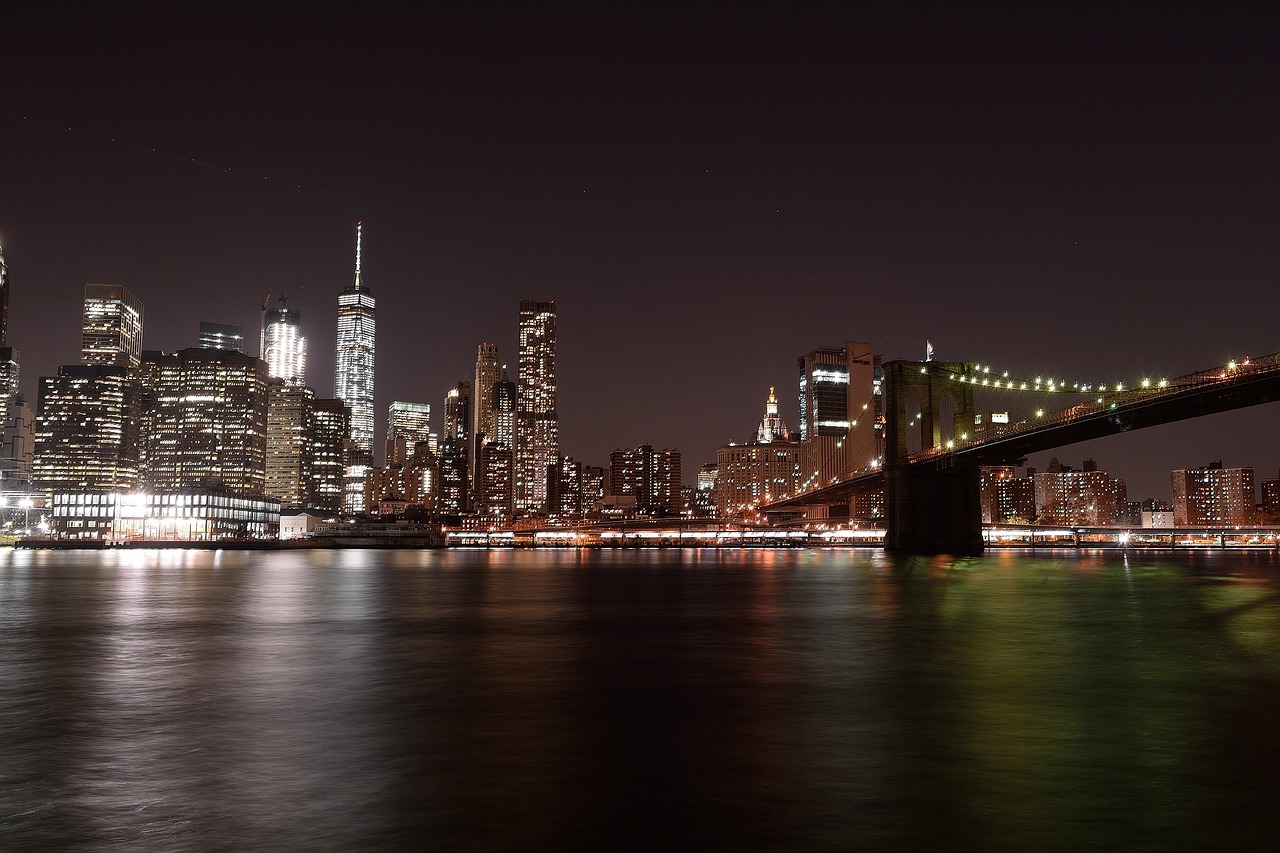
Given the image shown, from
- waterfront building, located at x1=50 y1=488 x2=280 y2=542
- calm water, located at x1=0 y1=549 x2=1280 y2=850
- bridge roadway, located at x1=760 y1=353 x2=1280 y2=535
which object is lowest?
calm water, located at x1=0 y1=549 x2=1280 y2=850

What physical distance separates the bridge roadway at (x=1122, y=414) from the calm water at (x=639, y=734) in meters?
40.3

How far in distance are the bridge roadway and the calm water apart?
40.3 meters

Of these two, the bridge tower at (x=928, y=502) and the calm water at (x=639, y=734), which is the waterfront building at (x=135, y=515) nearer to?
the bridge tower at (x=928, y=502)

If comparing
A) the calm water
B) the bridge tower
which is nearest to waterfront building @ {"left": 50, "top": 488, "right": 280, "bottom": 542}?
the bridge tower

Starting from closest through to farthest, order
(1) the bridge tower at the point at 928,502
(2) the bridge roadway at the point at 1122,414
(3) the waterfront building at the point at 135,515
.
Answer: (2) the bridge roadway at the point at 1122,414 → (1) the bridge tower at the point at 928,502 → (3) the waterfront building at the point at 135,515

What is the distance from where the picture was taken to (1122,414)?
75.8 metres

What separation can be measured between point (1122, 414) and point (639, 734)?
7125 cm

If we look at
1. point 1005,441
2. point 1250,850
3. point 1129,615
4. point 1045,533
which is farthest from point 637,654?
point 1045,533

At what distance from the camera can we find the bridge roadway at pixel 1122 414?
66.8m

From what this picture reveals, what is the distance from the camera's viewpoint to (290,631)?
1144 inches

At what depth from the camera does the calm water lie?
9.36 m

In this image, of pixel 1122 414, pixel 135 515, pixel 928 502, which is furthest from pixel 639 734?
pixel 135 515

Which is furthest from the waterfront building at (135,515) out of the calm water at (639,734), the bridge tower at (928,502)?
the calm water at (639,734)

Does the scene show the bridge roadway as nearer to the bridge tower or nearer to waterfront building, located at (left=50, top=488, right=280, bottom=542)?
the bridge tower
